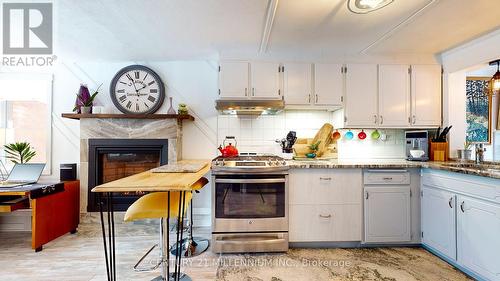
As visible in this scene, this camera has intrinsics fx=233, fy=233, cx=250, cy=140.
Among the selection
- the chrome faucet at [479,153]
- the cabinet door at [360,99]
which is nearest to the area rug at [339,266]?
the chrome faucet at [479,153]

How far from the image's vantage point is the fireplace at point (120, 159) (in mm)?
2955

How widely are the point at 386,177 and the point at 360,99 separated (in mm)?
964

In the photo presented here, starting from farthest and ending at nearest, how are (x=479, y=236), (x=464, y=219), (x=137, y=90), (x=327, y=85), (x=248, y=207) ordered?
(x=137, y=90)
(x=327, y=85)
(x=248, y=207)
(x=464, y=219)
(x=479, y=236)

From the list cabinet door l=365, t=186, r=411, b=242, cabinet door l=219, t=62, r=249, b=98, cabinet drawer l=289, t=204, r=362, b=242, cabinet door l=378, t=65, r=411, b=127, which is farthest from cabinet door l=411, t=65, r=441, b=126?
cabinet door l=219, t=62, r=249, b=98

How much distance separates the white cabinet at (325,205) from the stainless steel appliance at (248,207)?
6.6 inches

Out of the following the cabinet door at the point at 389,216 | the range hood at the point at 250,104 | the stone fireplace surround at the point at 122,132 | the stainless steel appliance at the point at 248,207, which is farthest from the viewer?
the stone fireplace surround at the point at 122,132

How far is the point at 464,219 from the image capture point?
1.93 metres

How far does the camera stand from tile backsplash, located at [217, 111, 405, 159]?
3076 mm

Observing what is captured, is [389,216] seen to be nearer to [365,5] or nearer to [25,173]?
[365,5]

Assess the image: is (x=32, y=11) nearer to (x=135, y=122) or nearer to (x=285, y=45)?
(x=135, y=122)

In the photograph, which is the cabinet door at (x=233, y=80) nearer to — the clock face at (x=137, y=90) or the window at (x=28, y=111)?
the clock face at (x=137, y=90)

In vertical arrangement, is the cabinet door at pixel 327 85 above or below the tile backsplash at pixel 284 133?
above

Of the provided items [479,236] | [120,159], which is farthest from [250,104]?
[479,236]

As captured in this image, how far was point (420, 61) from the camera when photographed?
2828 millimetres
